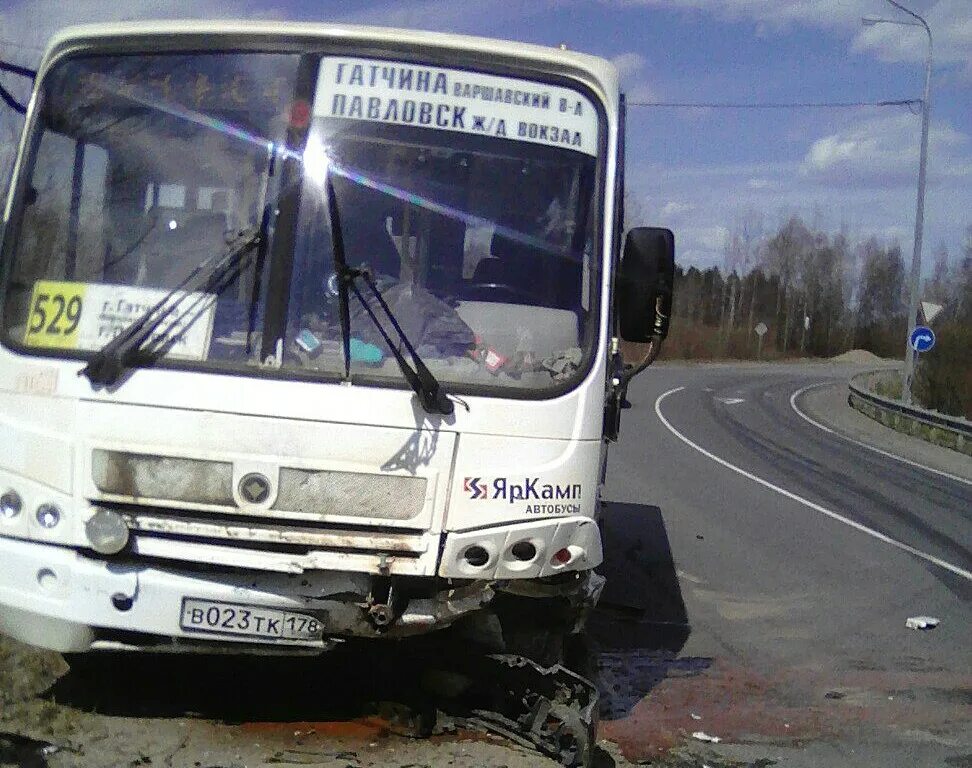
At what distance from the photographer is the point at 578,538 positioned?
4945 mm

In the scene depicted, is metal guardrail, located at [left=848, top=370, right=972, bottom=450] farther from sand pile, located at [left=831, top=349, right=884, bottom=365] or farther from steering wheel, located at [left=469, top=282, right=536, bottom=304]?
sand pile, located at [left=831, top=349, right=884, bottom=365]

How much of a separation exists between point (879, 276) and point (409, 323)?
12942cm

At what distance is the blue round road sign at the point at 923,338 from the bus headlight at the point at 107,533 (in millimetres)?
28655

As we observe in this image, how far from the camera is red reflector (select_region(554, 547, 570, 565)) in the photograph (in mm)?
4902

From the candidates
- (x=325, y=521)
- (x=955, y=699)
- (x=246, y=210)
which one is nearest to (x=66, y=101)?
(x=246, y=210)

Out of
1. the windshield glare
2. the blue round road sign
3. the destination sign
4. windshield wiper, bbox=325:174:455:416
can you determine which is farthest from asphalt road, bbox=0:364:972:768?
the blue round road sign

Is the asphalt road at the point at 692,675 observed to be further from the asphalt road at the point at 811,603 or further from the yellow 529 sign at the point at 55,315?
the yellow 529 sign at the point at 55,315

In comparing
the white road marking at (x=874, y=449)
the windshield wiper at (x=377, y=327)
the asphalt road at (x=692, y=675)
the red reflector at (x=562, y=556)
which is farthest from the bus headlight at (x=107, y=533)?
the white road marking at (x=874, y=449)

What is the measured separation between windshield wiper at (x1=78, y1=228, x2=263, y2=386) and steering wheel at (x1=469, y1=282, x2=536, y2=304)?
93 cm

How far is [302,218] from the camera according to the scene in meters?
5.00

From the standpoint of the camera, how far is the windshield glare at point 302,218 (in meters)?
4.95

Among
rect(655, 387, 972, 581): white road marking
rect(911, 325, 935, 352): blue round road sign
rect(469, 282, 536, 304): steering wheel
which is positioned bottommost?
rect(655, 387, 972, 581): white road marking

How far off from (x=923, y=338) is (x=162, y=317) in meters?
28.6

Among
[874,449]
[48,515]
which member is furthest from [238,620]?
[874,449]
